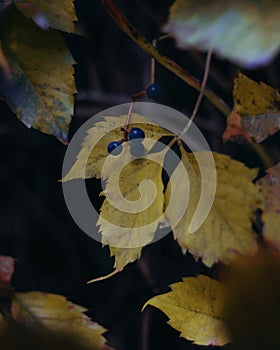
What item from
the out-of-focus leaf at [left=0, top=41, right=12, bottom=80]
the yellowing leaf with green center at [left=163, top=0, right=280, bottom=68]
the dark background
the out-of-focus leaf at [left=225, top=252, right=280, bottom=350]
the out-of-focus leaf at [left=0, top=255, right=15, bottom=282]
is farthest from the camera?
the dark background

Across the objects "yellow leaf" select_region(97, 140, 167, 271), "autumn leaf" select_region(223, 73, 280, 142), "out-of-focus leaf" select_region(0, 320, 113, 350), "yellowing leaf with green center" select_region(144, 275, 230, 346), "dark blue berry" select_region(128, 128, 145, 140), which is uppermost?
"autumn leaf" select_region(223, 73, 280, 142)

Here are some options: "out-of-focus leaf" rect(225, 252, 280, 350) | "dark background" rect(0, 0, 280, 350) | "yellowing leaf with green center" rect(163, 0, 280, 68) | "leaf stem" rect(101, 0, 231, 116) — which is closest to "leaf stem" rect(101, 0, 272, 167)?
"leaf stem" rect(101, 0, 231, 116)

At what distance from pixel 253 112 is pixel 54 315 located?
15.4 inches

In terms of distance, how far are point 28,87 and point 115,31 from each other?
0.64m

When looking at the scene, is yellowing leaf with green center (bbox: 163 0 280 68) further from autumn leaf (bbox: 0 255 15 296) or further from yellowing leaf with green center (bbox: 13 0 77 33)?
autumn leaf (bbox: 0 255 15 296)

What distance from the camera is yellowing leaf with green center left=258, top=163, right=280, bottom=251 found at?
2.16 ft

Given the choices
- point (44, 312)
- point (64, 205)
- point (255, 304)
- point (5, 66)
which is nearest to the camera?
point (255, 304)

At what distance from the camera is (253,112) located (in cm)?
70

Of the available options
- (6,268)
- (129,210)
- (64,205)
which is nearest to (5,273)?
(6,268)

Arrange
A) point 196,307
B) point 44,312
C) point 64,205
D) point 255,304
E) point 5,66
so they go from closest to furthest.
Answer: point 255,304 → point 5,66 → point 196,307 → point 44,312 → point 64,205

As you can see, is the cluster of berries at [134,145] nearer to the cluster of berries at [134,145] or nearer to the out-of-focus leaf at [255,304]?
the cluster of berries at [134,145]

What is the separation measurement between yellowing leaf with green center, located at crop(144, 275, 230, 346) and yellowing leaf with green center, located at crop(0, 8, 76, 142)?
0.80 feet

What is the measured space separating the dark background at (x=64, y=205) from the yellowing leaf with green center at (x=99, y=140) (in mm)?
498

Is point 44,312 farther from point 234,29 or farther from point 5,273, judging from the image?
point 234,29
